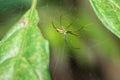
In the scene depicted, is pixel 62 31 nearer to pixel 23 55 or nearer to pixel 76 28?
pixel 76 28

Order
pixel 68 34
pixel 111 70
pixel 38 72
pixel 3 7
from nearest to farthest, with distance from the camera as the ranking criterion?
pixel 38 72, pixel 3 7, pixel 68 34, pixel 111 70

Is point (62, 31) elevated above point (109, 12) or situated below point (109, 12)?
below

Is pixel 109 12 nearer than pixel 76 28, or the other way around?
pixel 109 12

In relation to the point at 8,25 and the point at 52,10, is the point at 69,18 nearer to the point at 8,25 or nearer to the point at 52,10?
the point at 52,10

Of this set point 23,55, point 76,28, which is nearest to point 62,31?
point 76,28

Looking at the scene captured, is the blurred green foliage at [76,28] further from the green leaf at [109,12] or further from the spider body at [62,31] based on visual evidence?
the green leaf at [109,12]

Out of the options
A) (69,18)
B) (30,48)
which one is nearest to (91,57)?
(69,18)

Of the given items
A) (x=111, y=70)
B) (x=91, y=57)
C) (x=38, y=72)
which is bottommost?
(x=111, y=70)
